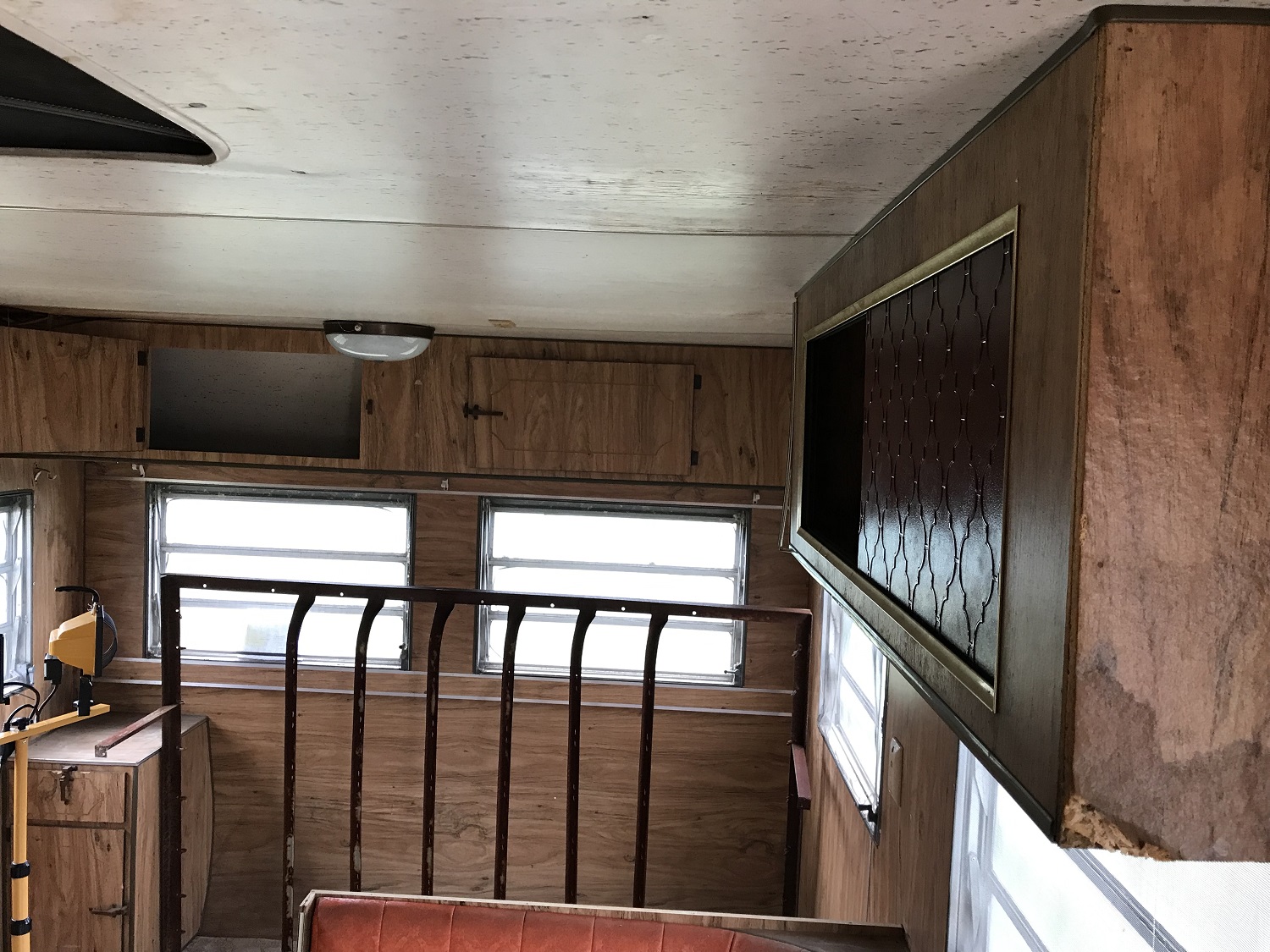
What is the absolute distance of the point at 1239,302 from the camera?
0.58 m

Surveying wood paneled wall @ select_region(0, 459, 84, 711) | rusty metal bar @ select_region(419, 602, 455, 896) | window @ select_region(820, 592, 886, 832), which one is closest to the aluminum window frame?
window @ select_region(820, 592, 886, 832)

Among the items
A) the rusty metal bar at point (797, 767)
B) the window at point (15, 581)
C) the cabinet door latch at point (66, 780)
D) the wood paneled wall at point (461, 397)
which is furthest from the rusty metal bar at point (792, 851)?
the window at point (15, 581)

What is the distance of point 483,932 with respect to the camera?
2131 millimetres

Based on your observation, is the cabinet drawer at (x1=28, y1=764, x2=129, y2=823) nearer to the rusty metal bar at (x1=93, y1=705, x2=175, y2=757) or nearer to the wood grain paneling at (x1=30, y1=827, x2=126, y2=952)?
the wood grain paneling at (x1=30, y1=827, x2=126, y2=952)

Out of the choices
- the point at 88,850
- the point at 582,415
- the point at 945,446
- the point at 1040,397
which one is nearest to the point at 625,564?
the point at 582,415

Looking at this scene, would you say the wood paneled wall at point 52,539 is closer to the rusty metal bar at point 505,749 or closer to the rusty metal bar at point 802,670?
the rusty metal bar at point 505,749

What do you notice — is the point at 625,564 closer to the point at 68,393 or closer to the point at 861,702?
the point at 861,702

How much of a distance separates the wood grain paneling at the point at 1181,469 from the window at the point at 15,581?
3903 millimetres

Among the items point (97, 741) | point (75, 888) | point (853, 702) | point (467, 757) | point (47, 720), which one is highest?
point (853, 702)

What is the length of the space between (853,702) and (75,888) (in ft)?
8.99

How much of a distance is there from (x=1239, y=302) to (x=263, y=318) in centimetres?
319

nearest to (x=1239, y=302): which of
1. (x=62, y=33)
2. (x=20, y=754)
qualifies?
(x=62, y=33)

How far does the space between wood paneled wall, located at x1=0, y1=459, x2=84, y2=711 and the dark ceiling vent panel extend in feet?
9.82

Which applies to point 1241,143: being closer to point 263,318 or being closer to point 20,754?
point 263,318
